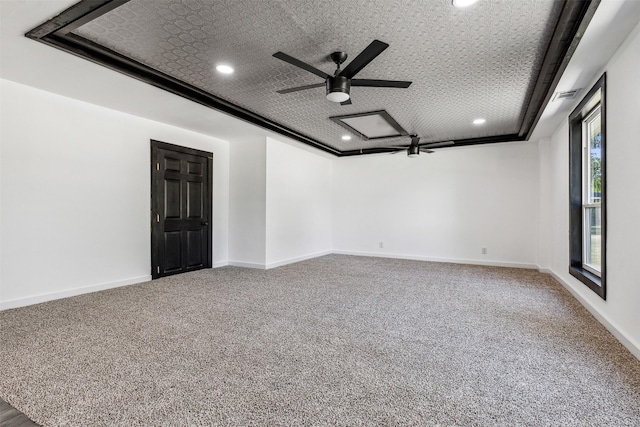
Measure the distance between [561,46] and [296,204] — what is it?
16.3ft

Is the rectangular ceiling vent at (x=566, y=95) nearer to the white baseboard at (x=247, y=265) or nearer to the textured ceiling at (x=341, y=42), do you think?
the textured ceiling at (x=341, y=42)

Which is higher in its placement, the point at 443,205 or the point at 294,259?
the point at 443,205

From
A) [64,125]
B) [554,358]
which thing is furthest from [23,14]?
[554,358]

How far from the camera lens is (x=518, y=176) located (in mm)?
6066

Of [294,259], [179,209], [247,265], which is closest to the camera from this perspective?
[179,209]

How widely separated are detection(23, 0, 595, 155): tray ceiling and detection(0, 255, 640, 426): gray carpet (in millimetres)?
2431

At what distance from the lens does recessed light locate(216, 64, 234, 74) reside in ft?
10.4

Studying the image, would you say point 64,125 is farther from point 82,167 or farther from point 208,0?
point 208,0

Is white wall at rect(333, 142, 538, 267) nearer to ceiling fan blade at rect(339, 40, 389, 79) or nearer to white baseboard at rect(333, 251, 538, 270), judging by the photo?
white baseboard at rect(333, 251, 538, 270)

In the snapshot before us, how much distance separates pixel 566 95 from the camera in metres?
3.55

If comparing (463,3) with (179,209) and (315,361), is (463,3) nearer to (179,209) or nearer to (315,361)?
(315,361)

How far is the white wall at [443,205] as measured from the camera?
607 centimetres

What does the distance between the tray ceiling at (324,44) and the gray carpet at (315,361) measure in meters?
2.43

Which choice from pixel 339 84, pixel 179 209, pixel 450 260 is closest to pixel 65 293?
pixel 179 209
